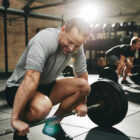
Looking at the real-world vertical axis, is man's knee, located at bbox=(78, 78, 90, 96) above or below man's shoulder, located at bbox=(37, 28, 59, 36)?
below

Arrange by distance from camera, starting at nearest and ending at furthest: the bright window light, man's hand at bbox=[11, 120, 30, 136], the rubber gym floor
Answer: man's hand at bbox=[11, 120, 30, 136] < the rubber gym floor < the bright window light

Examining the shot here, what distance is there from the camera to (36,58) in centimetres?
108

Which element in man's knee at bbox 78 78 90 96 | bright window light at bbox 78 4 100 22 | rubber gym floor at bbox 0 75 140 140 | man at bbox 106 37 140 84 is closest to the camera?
man's knee at bbox 78 78 90 96

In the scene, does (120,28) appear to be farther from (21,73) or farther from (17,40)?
(21,73)

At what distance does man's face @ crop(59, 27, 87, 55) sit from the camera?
1168 millimetres

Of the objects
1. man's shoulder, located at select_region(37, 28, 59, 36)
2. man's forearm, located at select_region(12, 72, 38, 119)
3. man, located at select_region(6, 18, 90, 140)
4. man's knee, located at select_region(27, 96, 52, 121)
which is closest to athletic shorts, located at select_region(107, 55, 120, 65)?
man, located at select_region(6, 18, 90, 140)

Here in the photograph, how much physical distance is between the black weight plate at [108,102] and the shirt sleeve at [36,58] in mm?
725

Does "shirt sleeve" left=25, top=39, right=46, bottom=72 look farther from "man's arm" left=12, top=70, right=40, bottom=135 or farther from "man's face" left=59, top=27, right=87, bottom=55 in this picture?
"man's face" left=59, top=27, right=87, bottom=55

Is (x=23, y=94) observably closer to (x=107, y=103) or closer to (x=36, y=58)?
(x=36, y=58)

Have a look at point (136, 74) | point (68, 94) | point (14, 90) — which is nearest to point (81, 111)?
point (68, 94)

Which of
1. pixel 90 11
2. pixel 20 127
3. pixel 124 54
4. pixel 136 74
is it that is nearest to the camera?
pixel 20 127

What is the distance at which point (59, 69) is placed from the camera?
1356 millimetres

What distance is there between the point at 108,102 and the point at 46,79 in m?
0.56

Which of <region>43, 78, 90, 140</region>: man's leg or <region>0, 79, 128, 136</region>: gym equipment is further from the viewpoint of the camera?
<region>0, 79, 128, 136</region>: gym equipment
